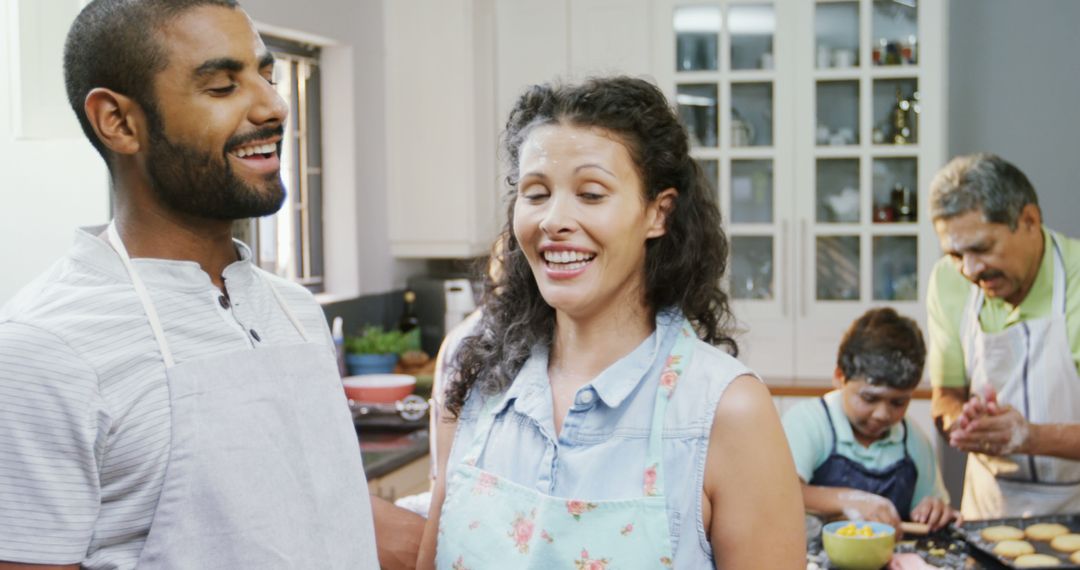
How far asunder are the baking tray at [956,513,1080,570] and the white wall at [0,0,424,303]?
2021 mm

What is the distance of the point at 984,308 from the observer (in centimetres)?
279

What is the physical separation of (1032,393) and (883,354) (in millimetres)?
463

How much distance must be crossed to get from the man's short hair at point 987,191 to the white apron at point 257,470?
1783mm

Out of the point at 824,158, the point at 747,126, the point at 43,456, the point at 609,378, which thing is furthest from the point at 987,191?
the point at 43,456

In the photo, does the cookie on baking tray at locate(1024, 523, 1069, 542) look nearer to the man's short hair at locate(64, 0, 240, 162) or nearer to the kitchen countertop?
the kitchen countertop

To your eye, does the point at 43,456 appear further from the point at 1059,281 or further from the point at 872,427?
the point at 1059,281

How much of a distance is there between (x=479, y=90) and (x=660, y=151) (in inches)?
130

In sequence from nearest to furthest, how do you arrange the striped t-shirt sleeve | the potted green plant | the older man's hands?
the striped t-shirt sleeve
the older man's hands
the potted green plant

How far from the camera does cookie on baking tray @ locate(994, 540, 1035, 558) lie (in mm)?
2117

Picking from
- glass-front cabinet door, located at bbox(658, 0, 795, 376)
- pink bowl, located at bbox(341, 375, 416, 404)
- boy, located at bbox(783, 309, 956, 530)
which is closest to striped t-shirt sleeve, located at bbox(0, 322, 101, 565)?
boy, located at bbox(783, 309, 956, 530)

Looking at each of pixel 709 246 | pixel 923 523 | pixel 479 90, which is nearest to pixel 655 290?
pixel 709 246

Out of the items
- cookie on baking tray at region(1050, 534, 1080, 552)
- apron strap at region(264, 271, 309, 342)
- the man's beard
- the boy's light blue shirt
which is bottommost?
cookie on baking tray at region(1050, 534, 1080, 552)

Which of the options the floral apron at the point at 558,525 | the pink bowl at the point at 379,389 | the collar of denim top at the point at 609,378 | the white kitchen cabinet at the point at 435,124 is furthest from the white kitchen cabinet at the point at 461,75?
the floral apron at the point at 558,525

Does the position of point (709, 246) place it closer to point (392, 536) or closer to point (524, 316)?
point (524, 316)
